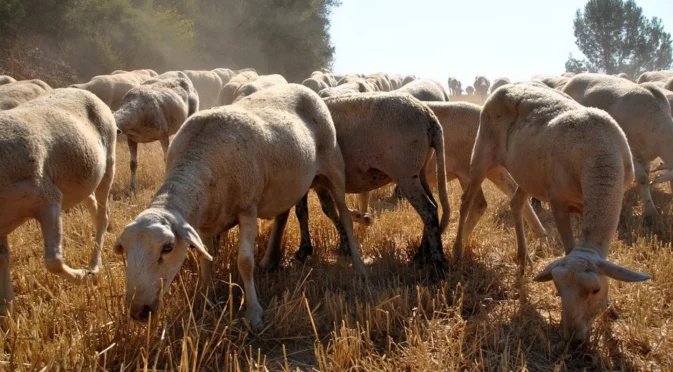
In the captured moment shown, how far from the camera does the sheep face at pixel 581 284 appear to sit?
13.3 ft

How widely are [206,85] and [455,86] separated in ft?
116

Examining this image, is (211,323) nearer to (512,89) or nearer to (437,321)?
(437,321)

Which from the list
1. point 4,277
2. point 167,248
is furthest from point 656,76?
point 4,277

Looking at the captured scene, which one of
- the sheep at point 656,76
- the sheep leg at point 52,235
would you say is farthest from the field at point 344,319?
the sheep at point 656,76

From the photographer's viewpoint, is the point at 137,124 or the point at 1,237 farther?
the point at 137,124

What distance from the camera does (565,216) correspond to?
17.7 feet

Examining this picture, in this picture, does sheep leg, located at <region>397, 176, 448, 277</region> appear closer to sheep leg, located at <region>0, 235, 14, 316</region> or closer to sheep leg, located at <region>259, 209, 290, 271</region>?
sheep leg, located at <region>259, 209, 290, 271</region>

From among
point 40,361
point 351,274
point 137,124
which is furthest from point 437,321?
point 137,124

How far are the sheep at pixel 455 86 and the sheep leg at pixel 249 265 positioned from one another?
170 feet

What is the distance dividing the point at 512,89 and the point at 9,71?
23726 mm

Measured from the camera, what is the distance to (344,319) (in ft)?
15.1

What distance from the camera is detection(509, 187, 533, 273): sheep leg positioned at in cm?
641

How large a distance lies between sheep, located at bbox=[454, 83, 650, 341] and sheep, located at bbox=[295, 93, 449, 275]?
0.54 meters

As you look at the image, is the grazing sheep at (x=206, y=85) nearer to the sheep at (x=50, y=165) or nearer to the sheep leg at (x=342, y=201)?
the sheep at (x=50, y=165)
